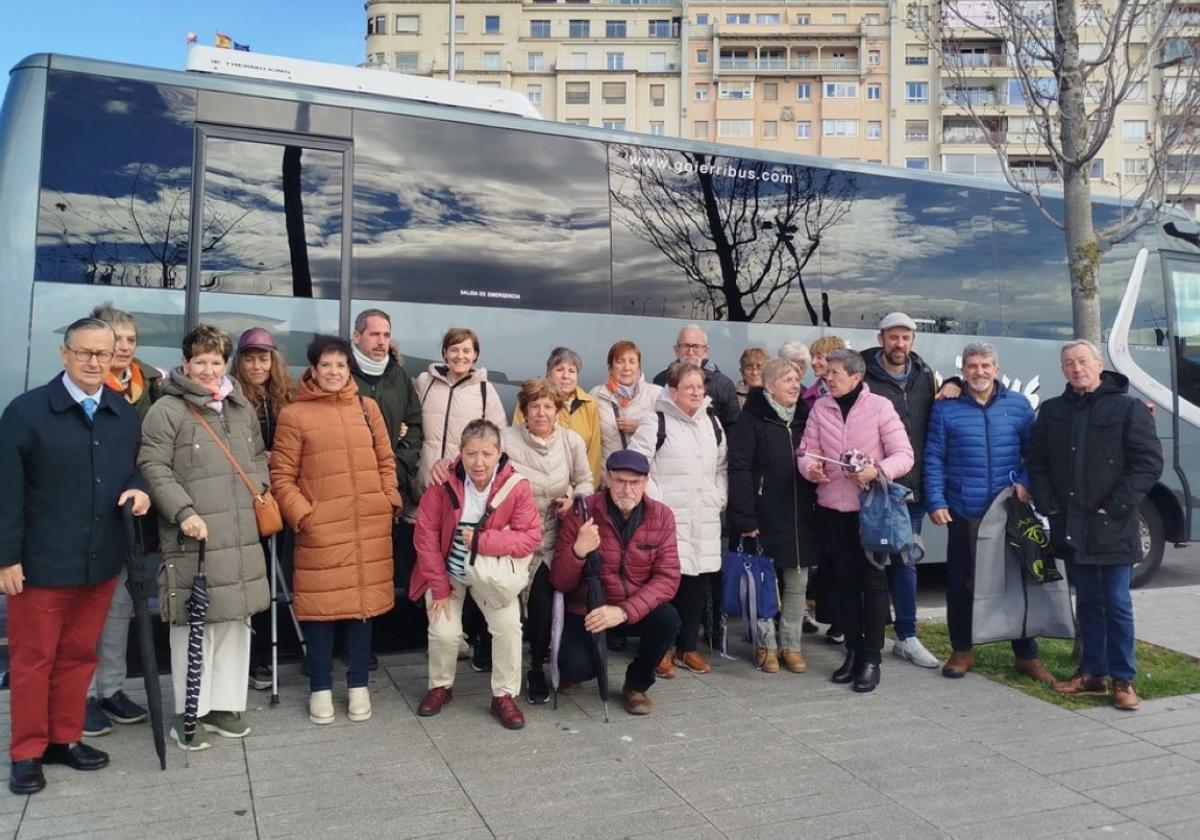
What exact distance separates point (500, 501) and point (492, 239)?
2.42 meters

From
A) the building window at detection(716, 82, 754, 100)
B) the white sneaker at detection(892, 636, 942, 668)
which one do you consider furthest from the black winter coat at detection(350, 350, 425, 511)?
the building window at detection(716, 82, 754, 100)

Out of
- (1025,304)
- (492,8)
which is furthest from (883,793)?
(492,8)

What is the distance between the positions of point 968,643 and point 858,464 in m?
1.46

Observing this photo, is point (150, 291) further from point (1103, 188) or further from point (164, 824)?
point (1103, 188)

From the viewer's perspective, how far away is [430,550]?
499 cm

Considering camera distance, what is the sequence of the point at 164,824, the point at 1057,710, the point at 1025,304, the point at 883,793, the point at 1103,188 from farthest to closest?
the point at 1103,188
the point at 1025,304
the point at 1057,710
the point at 883,793
the point at 164,824

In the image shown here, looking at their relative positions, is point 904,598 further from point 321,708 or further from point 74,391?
point 74,391

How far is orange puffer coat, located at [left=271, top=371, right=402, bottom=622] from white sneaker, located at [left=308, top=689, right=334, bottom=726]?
43 centimetres

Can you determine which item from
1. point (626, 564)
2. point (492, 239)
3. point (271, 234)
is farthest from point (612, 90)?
point (626, 564)

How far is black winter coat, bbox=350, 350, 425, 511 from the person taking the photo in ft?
18.4

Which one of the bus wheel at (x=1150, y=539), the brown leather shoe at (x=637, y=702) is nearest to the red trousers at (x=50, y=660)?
the brown leather shoe at (x=637, y=702)

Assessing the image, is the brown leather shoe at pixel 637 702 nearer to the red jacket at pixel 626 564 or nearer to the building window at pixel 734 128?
the red jacket at pixel 626 564

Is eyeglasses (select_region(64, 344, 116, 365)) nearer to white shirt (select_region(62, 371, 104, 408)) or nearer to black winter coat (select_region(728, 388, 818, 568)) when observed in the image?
white shirt (select_region(62, 371, 104, 408))

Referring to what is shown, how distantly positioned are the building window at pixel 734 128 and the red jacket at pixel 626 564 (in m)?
67.2
